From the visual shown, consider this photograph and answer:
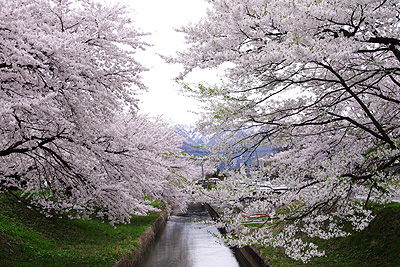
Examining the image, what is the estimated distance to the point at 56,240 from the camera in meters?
9.71

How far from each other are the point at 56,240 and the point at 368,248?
9207 millimetres

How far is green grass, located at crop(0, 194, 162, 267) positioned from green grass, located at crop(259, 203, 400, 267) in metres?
4.84

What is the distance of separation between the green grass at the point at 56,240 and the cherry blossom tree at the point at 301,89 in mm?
4432

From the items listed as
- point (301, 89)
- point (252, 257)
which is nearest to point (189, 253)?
point (252, 257)

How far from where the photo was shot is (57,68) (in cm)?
430

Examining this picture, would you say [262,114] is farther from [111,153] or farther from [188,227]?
[188,227]

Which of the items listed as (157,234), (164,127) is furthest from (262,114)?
(164,127)

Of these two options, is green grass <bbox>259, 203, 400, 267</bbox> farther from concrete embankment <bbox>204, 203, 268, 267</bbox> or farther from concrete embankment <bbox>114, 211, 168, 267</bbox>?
concrete embankment <bbox>114, 211, 168, 267</bbox>

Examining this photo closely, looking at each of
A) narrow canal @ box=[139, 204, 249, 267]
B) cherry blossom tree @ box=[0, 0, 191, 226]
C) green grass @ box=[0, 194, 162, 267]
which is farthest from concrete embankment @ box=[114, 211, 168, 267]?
cherry blossom tree @ box=[0, 0, 191, 226]

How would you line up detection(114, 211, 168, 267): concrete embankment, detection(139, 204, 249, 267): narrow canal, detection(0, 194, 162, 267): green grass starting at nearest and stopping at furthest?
detection(0, 194, 162, 267): green grass
detection(114, 211, 168, 267): concrete embankment
detection(139, 204, 249, 267): narrow canal

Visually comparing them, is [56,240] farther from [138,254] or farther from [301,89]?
[301,89]

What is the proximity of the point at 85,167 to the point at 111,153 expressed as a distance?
876mm

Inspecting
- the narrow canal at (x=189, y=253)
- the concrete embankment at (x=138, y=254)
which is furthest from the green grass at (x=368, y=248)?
the concrete embankment at (x=138, y=254)

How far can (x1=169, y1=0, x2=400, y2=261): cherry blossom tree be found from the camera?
399cm
